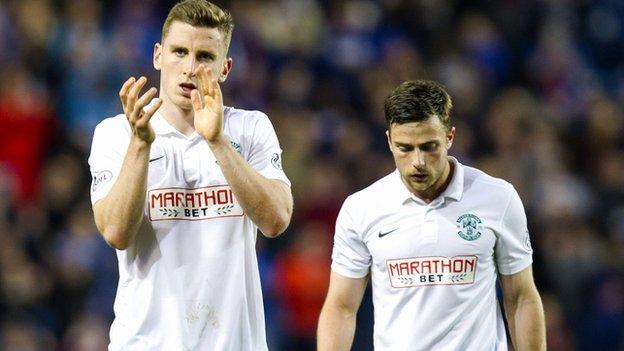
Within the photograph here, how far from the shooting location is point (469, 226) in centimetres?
598

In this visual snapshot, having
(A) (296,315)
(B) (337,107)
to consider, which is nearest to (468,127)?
(B) (337,107)

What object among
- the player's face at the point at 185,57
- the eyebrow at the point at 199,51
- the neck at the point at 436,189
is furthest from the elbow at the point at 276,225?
the neck at the point at 436,189

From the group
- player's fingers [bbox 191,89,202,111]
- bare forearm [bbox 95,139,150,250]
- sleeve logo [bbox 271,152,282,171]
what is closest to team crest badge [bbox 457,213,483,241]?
sleeve logo [bbox 271,152,282,171]

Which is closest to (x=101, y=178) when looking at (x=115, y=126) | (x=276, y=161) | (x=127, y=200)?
(x=115, y=126)

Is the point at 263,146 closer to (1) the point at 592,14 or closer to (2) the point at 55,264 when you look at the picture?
(2) the point at 55,264

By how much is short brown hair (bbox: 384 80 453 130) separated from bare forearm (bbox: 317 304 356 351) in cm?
93

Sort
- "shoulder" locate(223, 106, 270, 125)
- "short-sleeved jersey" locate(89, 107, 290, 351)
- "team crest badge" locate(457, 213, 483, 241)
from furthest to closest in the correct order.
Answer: "team crest badge" locate(457, 213, 483, 241)
"shoulder" locate(223, 106, 270, 125)
"short-sleeved jersey" locate(89, 107, 290, 351)

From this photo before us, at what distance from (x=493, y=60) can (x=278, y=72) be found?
2.38 meters

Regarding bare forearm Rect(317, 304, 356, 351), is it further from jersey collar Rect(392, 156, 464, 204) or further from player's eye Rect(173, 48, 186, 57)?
player's eye Rect(173, 48, 186, 57)

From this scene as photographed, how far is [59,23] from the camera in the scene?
41.0 feet

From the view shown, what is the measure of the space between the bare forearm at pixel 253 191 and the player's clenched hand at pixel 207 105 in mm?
50

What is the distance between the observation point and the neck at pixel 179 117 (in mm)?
5559

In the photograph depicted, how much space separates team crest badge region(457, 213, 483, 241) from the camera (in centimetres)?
595

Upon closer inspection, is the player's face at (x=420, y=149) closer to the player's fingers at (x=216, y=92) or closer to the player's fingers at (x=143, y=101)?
the player's fingers at (x=216, y=92)
